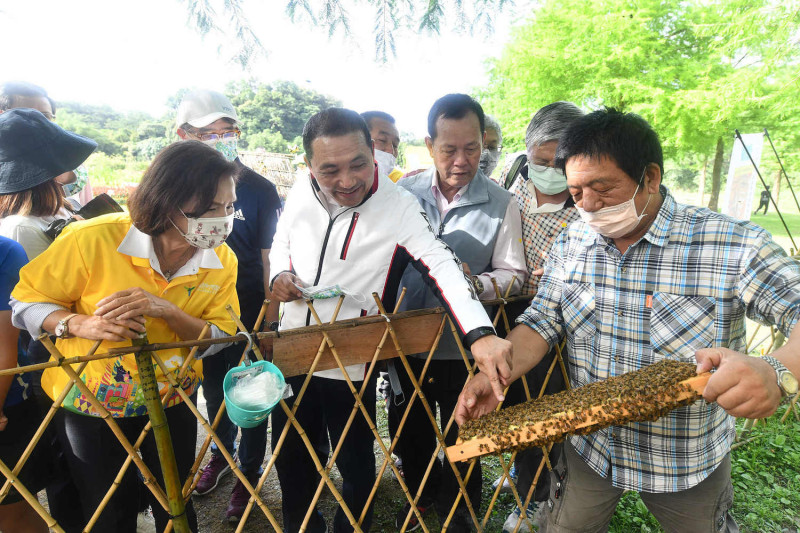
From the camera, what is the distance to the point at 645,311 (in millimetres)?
1957

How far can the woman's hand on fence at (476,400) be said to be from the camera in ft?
6.44

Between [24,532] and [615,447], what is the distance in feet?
9.63

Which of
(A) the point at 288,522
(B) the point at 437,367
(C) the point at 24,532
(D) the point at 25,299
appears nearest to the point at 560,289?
(B) the point at 437,367

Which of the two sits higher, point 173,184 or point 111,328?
point 173,184

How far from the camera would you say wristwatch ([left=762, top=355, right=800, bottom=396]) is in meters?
1.46

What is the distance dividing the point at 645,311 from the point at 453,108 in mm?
1619

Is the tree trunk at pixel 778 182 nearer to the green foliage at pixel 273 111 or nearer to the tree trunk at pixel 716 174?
the tree trunk at pixel 716 174

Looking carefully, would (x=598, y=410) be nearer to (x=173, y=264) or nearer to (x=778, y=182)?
(x=173, y=264)

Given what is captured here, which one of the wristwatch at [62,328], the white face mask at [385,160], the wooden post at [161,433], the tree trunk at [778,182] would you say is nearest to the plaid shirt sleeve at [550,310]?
the wooden post at [161,433]

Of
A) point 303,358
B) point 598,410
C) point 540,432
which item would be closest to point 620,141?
point 598,410

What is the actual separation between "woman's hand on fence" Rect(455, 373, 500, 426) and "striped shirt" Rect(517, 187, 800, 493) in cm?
41

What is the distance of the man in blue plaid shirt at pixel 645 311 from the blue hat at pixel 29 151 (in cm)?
249

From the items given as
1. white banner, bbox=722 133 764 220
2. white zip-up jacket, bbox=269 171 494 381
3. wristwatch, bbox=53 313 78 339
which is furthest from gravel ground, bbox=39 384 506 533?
white banner, bbox=722 133 764 220

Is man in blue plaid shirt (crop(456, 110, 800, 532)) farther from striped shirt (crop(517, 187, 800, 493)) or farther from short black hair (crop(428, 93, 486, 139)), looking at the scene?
short black hair (crop(428, 93, 486, 139))
